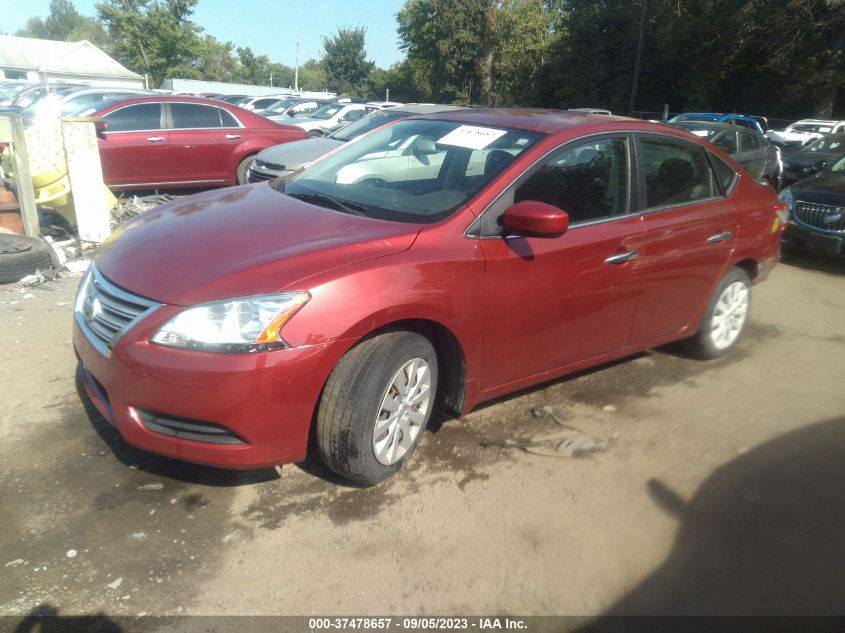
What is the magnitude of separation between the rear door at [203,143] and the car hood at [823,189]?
7892 mm

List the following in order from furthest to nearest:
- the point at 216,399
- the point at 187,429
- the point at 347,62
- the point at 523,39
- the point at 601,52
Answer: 1. the point at 347,62
2. the point at 523,39
3. the point at 601,52
4. the point at 187,429
5. the point at 216,399

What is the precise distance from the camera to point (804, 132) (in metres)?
22.8

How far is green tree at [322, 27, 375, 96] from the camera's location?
73.1 metres

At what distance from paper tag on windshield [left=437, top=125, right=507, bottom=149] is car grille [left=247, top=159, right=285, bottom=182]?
15.8 feet

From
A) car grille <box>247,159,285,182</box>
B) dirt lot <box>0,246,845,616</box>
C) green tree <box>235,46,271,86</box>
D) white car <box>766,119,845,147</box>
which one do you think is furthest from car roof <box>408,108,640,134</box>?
green tree <box>235,46,271,86</box>

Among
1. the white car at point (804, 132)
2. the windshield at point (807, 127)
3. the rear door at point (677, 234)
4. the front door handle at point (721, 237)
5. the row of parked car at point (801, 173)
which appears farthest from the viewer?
the windshield at point (807, 127)

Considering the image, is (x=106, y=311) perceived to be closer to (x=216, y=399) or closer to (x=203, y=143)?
(x=216, y=399)

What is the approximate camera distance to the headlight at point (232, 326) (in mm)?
2639

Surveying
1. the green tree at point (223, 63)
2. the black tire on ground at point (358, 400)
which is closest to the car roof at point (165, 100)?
the black tire on ground at point (358, 400)

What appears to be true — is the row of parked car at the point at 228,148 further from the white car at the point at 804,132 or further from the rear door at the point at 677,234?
the white car at the point at 804,132

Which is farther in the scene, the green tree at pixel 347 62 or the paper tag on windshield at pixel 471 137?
the green tree at pixel 347 62

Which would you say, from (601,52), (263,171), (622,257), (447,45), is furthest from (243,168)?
(447,45)

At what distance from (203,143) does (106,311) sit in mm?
7418

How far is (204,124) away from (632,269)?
7.92m
